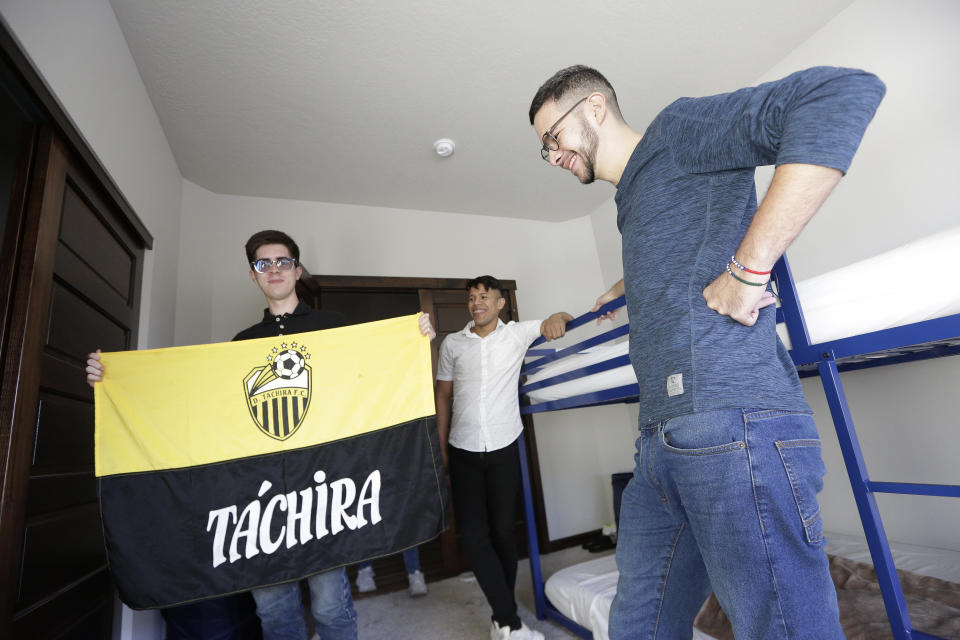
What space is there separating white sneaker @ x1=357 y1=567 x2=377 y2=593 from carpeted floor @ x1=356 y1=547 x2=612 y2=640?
2.0 inches

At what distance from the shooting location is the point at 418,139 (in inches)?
125

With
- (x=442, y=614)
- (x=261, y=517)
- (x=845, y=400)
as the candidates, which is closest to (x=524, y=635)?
(x=442, y=614)

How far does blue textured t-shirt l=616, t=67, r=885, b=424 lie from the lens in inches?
27.8

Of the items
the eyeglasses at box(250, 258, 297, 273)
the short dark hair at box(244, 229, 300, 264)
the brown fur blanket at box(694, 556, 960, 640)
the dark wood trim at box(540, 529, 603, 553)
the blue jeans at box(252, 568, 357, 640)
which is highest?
the short dark hair at box(244, 229, 300, 264)

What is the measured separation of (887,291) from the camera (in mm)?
1222

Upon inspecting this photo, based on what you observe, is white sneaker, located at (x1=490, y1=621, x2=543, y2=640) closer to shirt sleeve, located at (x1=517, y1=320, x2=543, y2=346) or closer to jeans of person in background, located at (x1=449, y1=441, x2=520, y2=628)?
jeans of person in background, located at (x1=449, y1=441, x2=520, y2=628)

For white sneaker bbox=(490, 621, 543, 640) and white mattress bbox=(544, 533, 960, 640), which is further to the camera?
white sneaker bbox=(490, 621, 543, 640)

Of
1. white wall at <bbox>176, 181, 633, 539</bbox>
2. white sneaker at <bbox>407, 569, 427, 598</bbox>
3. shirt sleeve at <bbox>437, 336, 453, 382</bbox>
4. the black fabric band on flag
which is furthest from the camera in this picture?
white wall at <bbox>176, 181, 633, 539</bbox>

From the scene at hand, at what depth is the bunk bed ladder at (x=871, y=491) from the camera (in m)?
1.06

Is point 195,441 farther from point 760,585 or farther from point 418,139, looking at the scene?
point 418,139

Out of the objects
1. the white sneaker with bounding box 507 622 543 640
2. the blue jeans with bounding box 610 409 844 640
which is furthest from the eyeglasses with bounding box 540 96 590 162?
the white sneaker with bounding box 507 622 543 640

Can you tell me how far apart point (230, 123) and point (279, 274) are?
152 centimetres

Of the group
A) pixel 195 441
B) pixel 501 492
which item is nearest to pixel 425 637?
pixel 501 492

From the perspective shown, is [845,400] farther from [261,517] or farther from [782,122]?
[261,517]
